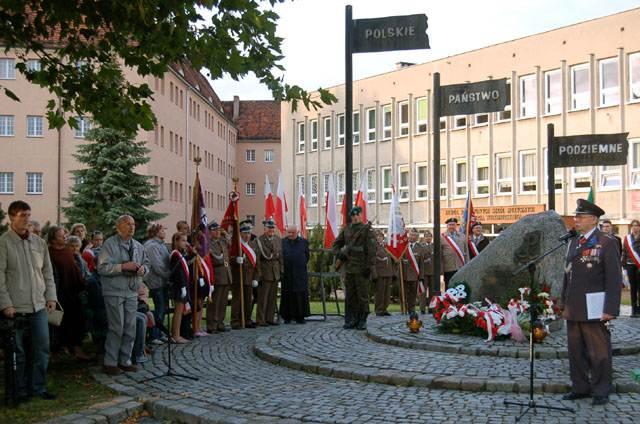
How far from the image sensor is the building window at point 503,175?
39094mm

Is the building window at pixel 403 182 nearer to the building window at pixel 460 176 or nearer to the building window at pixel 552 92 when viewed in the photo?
the building window at pixel 460 176

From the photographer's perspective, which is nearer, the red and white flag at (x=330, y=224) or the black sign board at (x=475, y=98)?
the black sign board at (x=475, y=98)

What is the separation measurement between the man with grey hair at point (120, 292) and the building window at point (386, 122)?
37.3 m

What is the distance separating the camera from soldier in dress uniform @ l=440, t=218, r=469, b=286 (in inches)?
698

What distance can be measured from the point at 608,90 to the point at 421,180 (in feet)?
42.2

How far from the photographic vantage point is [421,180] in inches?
1761

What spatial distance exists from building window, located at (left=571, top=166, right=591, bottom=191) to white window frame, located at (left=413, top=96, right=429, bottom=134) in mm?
10330

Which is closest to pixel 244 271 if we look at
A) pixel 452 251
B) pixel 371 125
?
pixel 452 251

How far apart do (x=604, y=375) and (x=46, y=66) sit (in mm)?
8631

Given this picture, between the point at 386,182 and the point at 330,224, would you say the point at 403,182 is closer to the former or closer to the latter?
the point at 386,182

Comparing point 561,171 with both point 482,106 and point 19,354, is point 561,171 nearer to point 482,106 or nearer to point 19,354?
point 482,106

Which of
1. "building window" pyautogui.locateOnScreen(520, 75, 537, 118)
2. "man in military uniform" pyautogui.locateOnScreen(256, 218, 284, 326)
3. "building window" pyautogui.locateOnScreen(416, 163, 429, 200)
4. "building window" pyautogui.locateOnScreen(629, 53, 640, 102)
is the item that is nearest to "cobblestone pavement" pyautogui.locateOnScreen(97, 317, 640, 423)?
"man in military uniform" pyautogui.locateOnScreen(256, 218, 284, 326)

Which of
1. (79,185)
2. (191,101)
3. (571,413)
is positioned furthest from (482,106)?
(191,101)

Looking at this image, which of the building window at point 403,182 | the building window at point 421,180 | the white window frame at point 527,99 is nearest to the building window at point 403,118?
the building window at point 403,182
